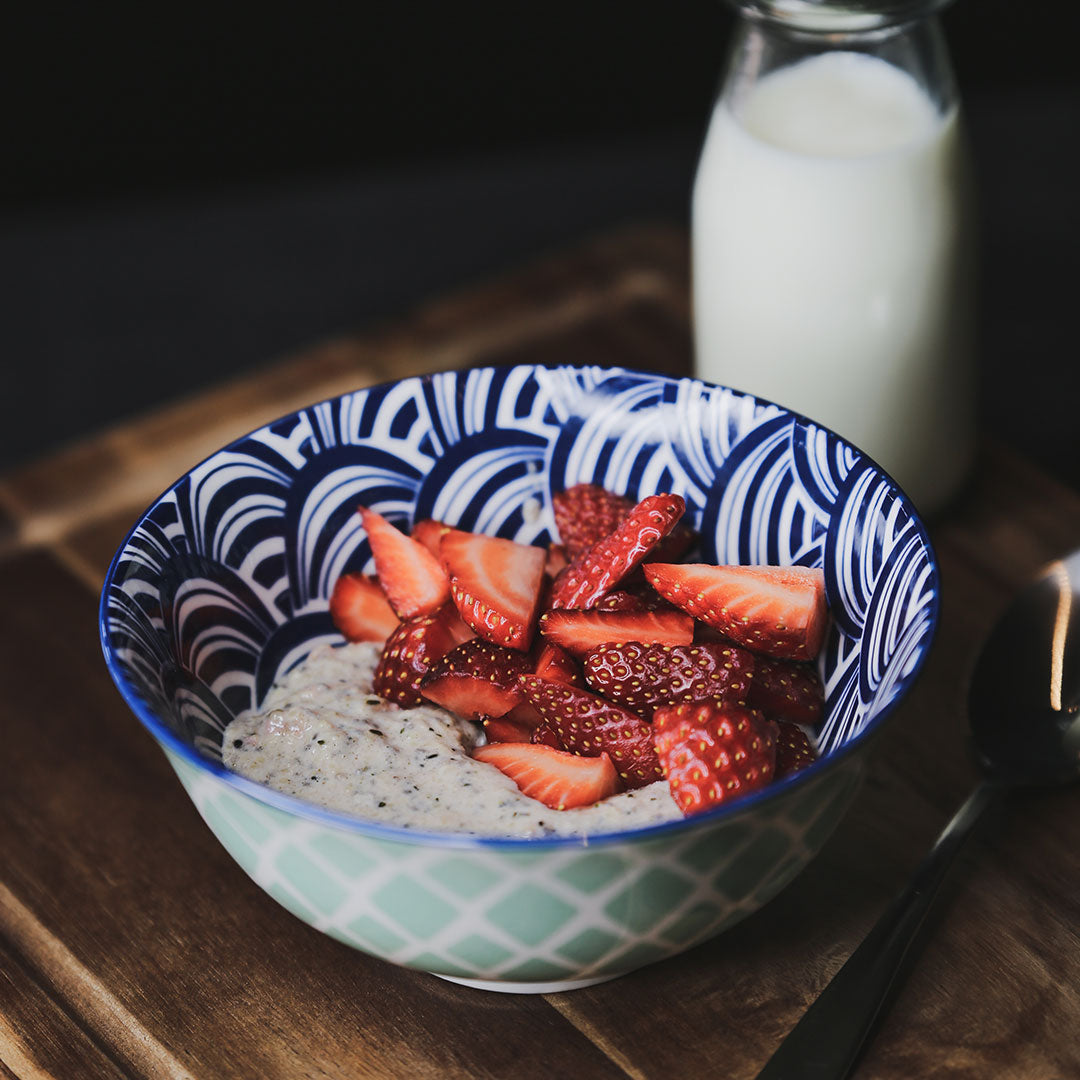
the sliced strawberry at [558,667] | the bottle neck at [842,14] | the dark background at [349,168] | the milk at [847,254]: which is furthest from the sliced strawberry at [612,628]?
the dark background at [349,168]

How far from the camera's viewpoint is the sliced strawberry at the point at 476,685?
0.87 meters

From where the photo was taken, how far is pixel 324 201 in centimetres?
231

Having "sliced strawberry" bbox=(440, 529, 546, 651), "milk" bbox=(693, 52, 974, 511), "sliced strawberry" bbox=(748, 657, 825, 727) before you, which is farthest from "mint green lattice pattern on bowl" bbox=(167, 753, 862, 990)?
"milk" bbox=(693, 52, 974, 511)

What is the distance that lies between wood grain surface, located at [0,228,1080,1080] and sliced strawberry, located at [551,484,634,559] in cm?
22

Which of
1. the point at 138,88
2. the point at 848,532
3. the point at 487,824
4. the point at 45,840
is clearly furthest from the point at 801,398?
the point at 138,88

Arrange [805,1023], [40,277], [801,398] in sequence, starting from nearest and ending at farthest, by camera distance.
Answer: [805,1023] → [801,398] → [40,277]

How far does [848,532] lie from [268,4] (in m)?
1.68

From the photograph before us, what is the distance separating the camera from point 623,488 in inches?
39.4

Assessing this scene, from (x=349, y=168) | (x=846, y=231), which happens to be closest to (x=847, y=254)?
(x=846, y=231)

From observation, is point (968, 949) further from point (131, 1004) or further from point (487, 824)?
point (131, 1004)

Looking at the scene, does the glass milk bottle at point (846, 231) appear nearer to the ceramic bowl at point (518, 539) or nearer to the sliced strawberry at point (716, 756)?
the ceramic bowl at point (518, 539)

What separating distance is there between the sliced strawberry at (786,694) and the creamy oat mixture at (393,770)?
4.1 inches

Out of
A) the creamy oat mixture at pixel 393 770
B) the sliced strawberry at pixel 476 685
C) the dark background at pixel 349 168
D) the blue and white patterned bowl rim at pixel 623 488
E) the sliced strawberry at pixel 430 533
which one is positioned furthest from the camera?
the dark background at pixel 349 168

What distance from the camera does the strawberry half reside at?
35.0 inches
